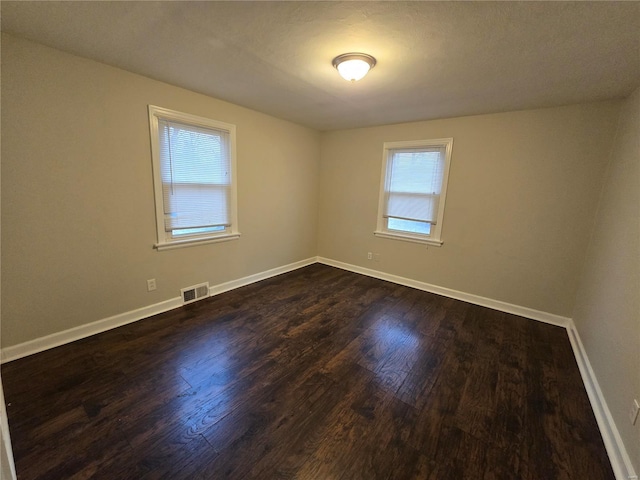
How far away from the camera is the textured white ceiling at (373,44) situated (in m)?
1.42

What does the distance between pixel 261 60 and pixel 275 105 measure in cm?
117

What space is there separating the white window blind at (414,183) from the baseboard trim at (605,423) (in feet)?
6.70

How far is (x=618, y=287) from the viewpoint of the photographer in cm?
189

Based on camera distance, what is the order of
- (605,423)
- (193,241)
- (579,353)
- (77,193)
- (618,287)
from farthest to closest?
(193,241), (579,353), (77,193), (618,287), (605,423)

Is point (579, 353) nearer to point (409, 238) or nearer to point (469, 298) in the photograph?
point (469, 298)

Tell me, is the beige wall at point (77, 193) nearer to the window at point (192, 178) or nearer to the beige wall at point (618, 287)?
the window at point (192, 178)

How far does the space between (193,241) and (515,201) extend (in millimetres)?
3815

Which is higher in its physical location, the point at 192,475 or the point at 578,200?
the point at 578,200

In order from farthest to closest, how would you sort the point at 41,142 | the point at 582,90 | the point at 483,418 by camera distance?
the point at 582,90
the point at 41,142
the point at 483,418

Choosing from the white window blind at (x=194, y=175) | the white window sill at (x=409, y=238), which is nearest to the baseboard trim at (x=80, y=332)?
the white window blind at (x=194, y=175)

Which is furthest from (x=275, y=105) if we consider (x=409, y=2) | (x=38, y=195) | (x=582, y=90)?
(x=582, y=90)

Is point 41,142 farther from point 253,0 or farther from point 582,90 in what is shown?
point 582,90

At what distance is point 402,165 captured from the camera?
3844mm

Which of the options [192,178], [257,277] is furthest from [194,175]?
[257,277]
